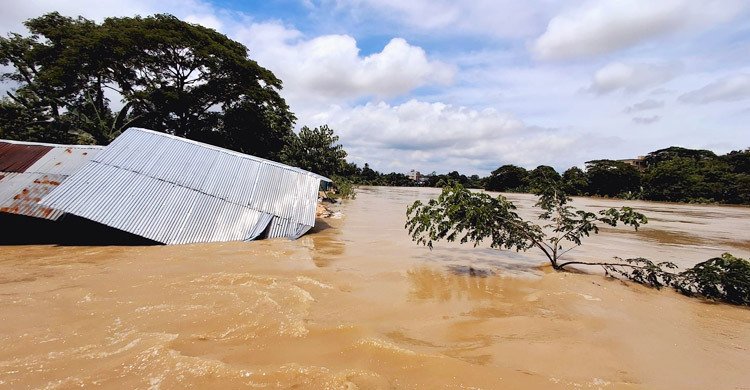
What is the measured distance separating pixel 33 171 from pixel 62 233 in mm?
1971

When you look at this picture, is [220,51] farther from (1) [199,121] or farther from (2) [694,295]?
(2) [694,295]

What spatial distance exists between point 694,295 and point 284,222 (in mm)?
9205

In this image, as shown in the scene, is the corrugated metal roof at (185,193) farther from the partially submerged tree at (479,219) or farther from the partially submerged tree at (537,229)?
the partially submerged tree at (537,229)

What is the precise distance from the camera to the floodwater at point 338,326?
3.06 metres

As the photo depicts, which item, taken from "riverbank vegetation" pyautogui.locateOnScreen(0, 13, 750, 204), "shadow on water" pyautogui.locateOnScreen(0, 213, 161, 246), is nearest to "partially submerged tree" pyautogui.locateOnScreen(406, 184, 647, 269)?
"shadow on water" pyautogui.locateOnScreen(0, 213, 161, 246)

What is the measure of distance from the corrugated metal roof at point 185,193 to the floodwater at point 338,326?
111 centimetres

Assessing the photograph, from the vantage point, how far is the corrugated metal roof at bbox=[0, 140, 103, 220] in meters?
8.71

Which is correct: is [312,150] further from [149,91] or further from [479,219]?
[479,219]

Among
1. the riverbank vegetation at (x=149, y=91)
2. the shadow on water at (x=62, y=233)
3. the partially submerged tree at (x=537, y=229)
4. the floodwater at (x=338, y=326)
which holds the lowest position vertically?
the shadow on water at (x=62, y=233)

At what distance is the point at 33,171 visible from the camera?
32.1ft

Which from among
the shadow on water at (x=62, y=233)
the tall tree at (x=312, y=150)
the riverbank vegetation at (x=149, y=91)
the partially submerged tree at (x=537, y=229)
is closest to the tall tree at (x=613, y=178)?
the riverbank vegetation at (x=149, y=91)

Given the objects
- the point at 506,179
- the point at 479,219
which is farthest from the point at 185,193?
the point at 506,179

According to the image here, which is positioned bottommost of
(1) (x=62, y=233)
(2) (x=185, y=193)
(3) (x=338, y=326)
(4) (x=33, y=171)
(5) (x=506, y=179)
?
(1) (x=62, y=233)

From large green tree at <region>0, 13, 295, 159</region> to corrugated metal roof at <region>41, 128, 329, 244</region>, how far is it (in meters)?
13.5
